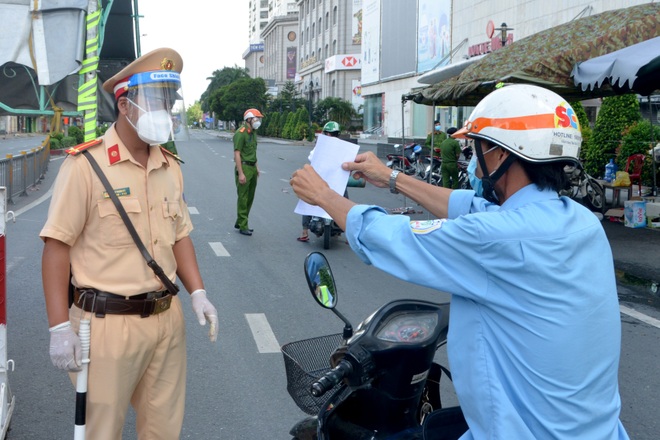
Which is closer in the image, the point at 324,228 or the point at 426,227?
the point at 426,227

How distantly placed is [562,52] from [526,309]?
10970 mm

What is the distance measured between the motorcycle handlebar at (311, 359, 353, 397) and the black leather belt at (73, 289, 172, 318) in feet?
3.20

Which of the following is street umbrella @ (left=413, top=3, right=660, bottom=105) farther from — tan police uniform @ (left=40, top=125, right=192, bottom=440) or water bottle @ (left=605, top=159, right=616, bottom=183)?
tan police uniform @ (left=40, top=125, right=192, bottom=440)

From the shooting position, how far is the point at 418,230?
2.11 m

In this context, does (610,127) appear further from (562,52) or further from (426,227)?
(426,227)

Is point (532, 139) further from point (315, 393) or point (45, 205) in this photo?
point (45, 205)

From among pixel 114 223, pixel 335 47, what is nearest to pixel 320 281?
pixel 114 223

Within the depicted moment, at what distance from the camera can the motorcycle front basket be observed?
2730 millimetres

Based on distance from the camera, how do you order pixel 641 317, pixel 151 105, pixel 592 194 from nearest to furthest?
pixel 151 105 → pixel 641 317 → pixel 592 194

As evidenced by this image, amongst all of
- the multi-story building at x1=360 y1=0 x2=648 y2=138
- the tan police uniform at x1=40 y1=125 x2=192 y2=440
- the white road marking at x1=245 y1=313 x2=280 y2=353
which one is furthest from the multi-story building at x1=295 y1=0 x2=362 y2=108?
the tan police uniform at x1=40 y1=125 x2=192 y2=440

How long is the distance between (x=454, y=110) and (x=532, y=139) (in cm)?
4022

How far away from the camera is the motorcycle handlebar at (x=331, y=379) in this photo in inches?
91.6

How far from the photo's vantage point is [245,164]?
41.1 feet

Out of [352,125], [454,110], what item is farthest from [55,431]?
[352,125]
